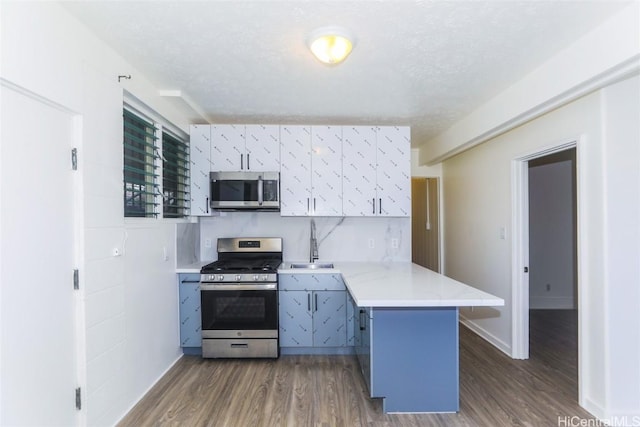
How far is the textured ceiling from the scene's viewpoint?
5.29 ft

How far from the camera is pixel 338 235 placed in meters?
Answer: 3.75

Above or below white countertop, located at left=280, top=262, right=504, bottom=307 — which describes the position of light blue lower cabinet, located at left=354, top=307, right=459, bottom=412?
below

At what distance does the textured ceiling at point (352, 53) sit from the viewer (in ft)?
5.29

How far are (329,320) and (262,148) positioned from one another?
1915mm

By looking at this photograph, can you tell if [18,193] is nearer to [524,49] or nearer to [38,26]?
[38,26]

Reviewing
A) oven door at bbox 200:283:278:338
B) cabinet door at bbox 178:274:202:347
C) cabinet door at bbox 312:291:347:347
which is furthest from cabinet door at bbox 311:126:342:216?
cabinet door at bbox 178:274:202:347

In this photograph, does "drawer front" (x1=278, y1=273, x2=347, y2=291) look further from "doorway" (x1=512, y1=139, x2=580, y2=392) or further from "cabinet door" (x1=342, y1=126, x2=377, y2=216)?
"doorway" (x1=512, y1=139, x2=580, y2=392)

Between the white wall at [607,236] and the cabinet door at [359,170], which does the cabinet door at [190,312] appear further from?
the white wall at [607,236]

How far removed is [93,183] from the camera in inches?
73.7

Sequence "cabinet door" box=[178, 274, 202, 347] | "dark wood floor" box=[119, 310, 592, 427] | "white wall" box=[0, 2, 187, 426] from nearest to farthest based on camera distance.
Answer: "white wall" box=[0, 2, 187, 426], "dark wood floor" box=[119, 310, 592, 427], "cabinet door" box=[178, 274, 202, 347]

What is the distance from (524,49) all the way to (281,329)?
303cm

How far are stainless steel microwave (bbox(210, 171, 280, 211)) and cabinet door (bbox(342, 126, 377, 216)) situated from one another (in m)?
0.75

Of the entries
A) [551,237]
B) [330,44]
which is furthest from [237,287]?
[551,237]

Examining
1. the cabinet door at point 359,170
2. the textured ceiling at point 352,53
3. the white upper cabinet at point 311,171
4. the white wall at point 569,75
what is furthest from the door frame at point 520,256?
the white upper cabinet at point 311,171
